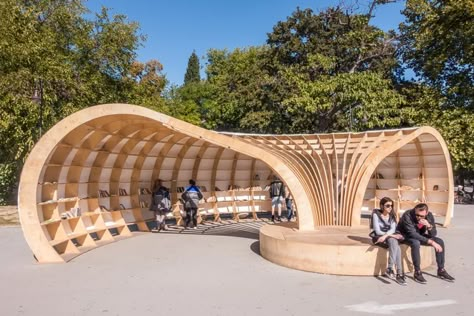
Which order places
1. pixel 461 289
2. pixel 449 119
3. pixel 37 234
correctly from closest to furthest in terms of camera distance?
pixel 461 289, pixel 37 234, pixel 449 119

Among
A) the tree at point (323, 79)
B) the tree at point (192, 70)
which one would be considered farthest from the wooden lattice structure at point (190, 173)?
the tree at point (192, 70)

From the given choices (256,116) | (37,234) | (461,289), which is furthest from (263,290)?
(256,116)

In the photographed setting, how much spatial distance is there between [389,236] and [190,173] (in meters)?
9.30

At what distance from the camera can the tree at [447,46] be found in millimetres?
21219

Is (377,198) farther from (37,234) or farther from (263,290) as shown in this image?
(37,234)

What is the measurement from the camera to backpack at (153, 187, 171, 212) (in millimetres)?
13828

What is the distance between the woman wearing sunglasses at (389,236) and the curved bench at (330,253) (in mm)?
212

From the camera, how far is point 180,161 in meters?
15.5

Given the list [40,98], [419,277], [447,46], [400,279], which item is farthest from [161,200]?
[447,46]

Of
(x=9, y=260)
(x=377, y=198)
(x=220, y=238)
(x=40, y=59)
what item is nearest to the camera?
(x=9, y=260)

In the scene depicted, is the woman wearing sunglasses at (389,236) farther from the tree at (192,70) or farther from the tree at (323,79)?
the tree at (192,70)

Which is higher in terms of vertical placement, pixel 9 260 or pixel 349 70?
pixel 349 70

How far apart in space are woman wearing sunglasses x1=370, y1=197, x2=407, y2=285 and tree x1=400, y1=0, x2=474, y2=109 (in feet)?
51.9

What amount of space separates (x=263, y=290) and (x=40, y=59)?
15.2m
